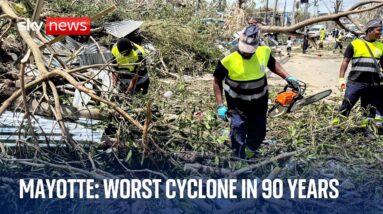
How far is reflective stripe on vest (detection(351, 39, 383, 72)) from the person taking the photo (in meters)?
4.32

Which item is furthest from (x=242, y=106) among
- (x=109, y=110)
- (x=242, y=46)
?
(x=109, y=110)

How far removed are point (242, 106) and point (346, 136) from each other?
1409 mm

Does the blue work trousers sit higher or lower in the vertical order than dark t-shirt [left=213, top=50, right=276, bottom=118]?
lower

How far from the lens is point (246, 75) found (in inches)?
130

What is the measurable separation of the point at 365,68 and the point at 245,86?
1.68 metres

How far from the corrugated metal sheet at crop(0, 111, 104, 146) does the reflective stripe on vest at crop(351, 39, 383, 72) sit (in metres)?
2.65

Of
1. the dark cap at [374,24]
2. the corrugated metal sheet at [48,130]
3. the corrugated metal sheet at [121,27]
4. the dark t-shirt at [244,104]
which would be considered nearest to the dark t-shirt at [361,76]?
the dark cap at [374,24]

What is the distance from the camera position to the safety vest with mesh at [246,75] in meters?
3.28

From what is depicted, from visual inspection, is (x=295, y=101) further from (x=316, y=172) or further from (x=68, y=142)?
(x=68, y=142)

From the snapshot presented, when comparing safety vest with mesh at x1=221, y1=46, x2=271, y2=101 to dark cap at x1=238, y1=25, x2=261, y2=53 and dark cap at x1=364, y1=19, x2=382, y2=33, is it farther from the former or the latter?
dark cap at x1=364, y1=19, x2=382, y2=33

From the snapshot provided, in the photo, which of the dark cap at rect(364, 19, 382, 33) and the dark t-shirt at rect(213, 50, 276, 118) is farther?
the dark cap at rect(364, 19, 382, 33)

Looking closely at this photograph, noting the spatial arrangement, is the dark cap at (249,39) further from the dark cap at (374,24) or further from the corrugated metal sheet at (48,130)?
the dark cap at (374,24)

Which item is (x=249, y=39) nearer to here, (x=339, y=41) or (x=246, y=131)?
(x=246, y=131)

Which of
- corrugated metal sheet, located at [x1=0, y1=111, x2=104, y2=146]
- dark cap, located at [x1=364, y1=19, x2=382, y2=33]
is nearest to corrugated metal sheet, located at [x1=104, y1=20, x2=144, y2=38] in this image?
corrugated metal sheet, located at [x1=0, y1=111, x2=104, y2=146]
